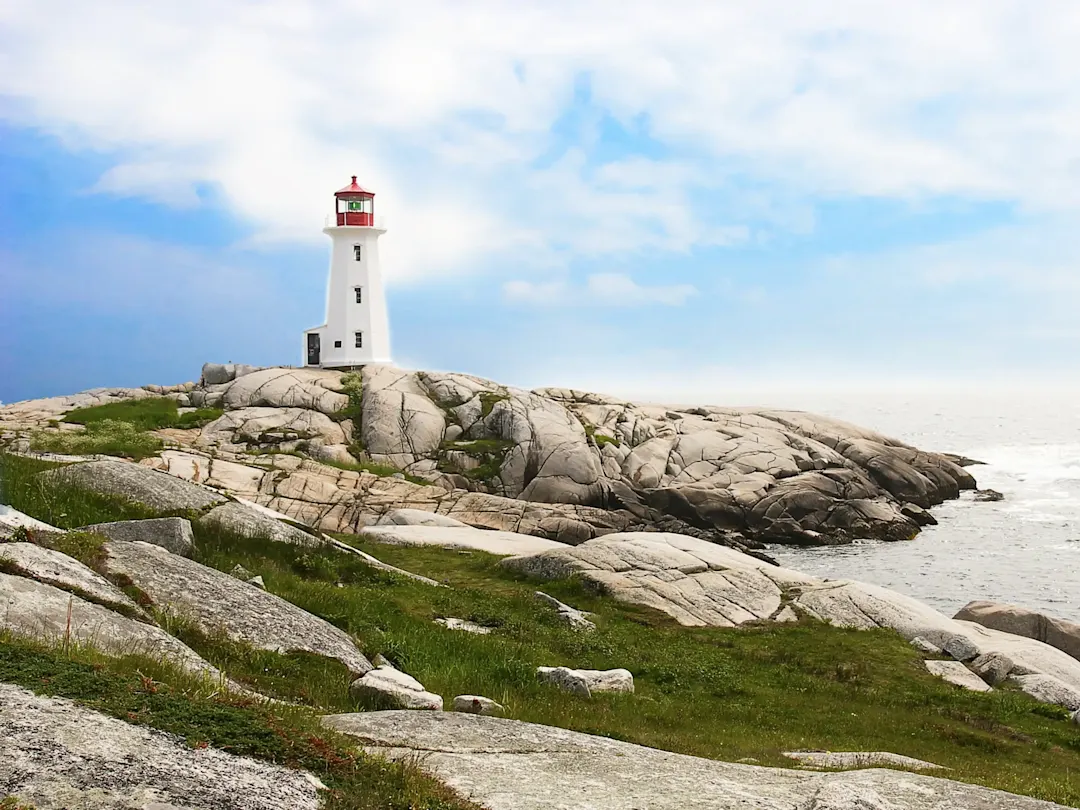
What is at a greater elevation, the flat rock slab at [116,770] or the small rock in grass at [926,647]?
the flat rock slab at [116,770]

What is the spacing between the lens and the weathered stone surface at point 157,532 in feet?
63.9

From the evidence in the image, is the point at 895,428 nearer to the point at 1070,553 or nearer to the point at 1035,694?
the point at 1070,553

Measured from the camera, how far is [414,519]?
144ft

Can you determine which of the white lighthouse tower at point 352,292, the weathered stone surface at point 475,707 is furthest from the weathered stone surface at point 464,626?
the white lighthouse tower at point 352,292

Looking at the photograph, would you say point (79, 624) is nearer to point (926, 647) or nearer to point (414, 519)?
point (926, 647)

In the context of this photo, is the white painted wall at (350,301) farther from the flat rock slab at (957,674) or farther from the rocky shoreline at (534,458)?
the flat rock slab at (957,674)

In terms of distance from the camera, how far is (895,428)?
147000 millimetres

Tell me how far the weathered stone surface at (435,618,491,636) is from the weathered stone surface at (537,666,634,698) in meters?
3.73

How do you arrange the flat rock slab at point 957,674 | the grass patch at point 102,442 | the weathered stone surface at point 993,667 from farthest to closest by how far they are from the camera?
the grass patch at point 102,442 < the weathered stone surface at point 993,667 < the flat rock slab at point 957,674

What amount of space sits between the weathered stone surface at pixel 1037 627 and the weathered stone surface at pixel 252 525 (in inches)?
985

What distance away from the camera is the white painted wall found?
7794 cm

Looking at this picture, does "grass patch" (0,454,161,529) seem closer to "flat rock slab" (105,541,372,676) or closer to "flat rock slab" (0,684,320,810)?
"flat rock slab" (105,541,372,676)

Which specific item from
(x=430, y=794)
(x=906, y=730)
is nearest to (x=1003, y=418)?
(x=906, y=730)

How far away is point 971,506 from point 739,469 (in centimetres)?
2016
